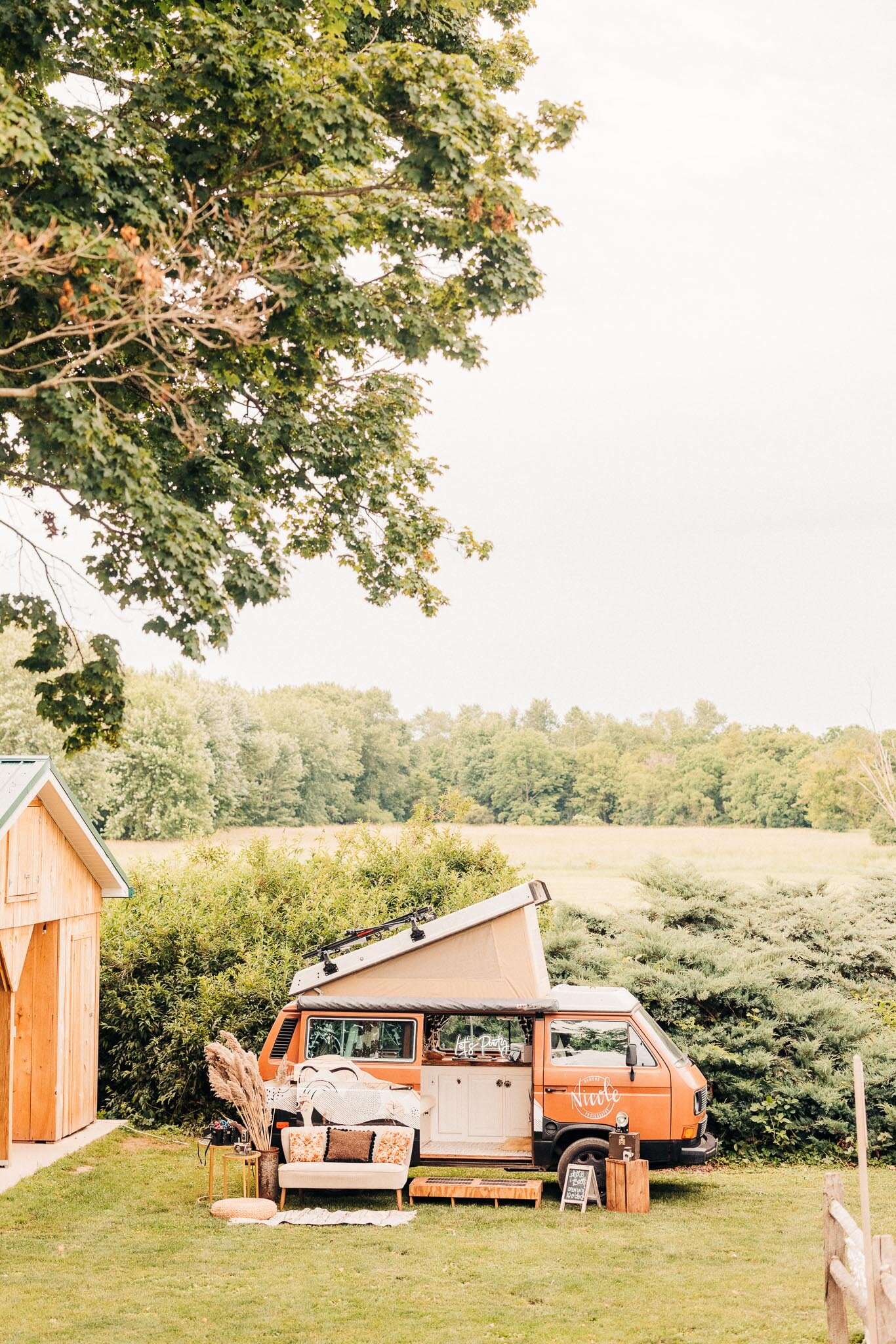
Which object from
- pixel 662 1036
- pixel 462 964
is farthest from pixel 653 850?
pixel 462 964

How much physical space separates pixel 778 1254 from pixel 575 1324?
287 centimetres

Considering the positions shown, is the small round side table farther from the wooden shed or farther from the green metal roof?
the green metal roof

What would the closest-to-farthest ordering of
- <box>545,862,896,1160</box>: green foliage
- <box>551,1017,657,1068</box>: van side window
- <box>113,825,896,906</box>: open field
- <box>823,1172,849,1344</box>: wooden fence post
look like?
<box>823,1172,849,1344</box>: wooden fence post < <box>551,1017,657,1068</box>: van side window < <box>545,862,896,1160</box>: green foliage < <box>113,825,896,906</box>: open field

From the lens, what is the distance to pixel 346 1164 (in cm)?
1269

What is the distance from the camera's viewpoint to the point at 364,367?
1470cm

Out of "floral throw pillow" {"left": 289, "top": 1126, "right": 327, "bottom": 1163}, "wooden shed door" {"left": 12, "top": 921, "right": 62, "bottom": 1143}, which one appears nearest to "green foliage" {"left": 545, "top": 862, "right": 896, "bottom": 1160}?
"floral throw pillow" {"left": 289, "top": 1126, "right": 327, "bottom": 1163}

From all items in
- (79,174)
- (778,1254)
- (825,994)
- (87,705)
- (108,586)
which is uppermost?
(79,174)

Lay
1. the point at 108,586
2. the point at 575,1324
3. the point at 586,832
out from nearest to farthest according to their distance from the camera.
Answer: the point at 575,1324
the point at 108,586
the point at 586,832

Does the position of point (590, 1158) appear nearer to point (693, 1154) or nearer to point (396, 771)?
point (693, 1154)

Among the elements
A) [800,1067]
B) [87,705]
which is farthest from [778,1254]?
[87,705]

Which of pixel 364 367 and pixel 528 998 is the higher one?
pixel 364 367

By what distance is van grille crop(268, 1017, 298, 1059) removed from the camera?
13.8m

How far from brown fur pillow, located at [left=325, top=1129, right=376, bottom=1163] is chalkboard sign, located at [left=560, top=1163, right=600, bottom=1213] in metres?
2.07

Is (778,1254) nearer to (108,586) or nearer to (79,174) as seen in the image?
(108,586)
